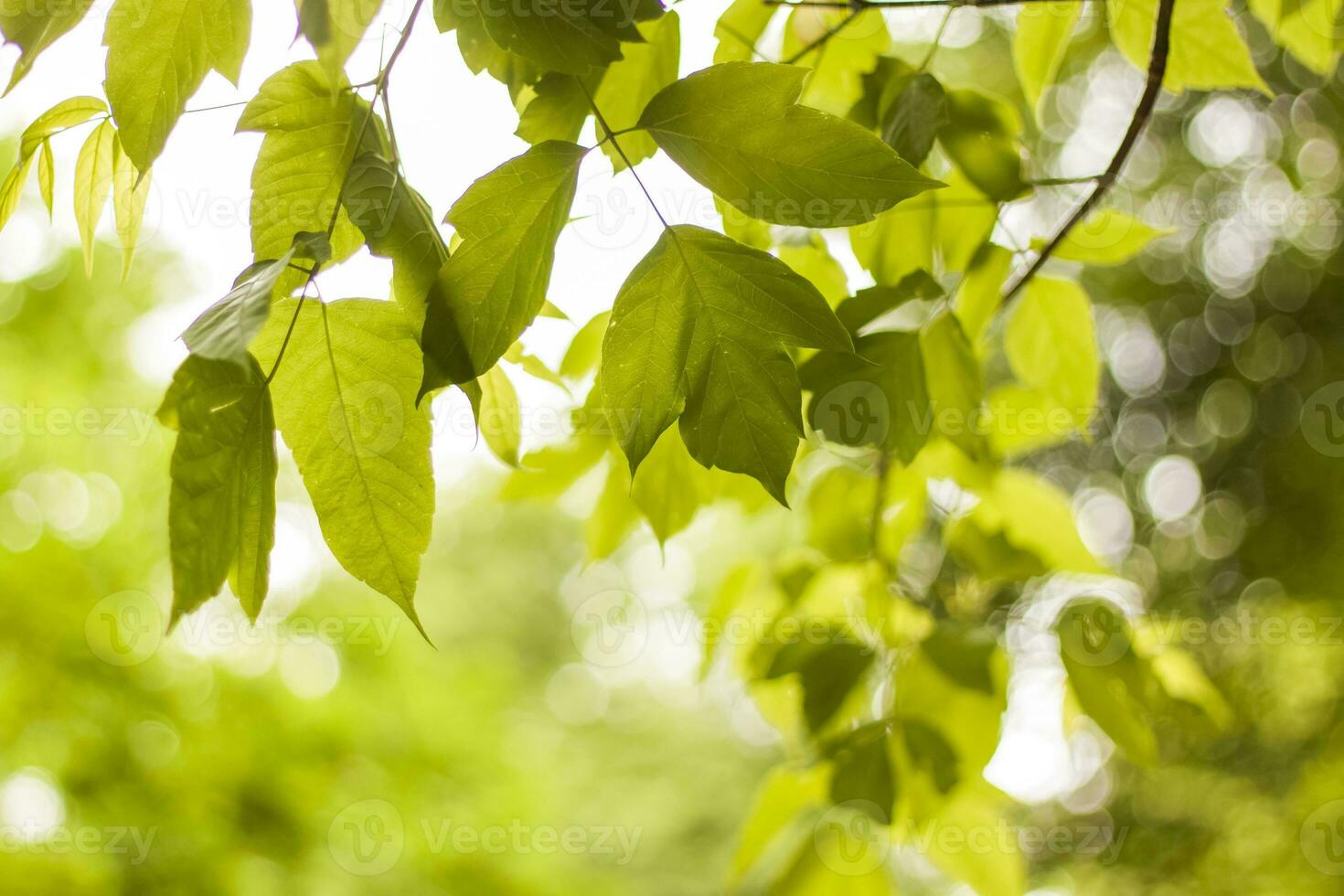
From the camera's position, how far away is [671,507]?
0.55 meters

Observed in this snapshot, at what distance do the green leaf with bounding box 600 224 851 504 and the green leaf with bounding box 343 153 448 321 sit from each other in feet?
0.25

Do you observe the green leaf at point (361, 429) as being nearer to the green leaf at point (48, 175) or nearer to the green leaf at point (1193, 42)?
the green leaf at point (48, 175)

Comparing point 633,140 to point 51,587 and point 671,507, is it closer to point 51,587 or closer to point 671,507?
point 671,507

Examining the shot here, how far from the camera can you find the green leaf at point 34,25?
32 centimetres

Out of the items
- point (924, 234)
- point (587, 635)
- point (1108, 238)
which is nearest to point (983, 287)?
point (924, 234)

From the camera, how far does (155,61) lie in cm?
33

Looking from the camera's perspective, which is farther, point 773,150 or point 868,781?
point 868,781

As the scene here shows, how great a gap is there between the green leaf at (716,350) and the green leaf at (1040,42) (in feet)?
1.22

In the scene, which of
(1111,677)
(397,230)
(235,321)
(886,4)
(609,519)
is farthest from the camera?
(609,519)

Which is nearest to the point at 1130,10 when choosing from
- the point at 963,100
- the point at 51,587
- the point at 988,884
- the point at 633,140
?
the point at 963,100

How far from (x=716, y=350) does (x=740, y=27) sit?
259 mm

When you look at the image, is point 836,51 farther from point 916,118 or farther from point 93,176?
point 93,176

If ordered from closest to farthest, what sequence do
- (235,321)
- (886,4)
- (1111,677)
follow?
(235,321)
(886,4)
(1111,677)

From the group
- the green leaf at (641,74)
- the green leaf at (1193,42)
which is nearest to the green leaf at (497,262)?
the green leaf at (641,74)
